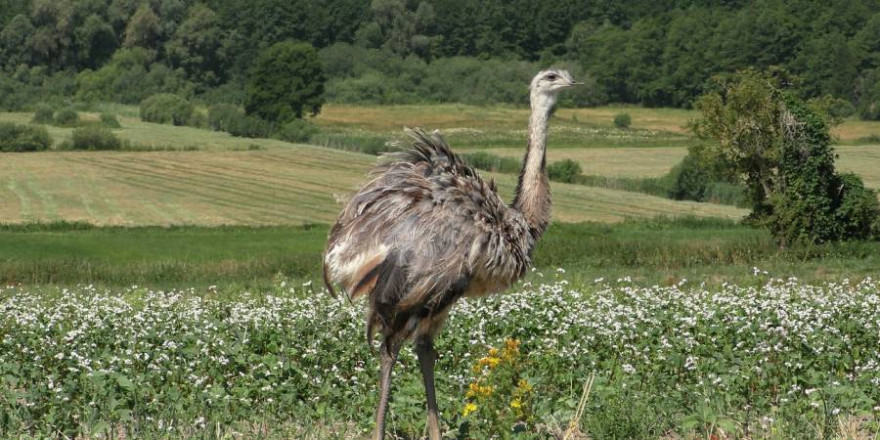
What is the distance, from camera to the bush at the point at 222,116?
394 feet

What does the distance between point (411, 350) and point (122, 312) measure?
4.73 m

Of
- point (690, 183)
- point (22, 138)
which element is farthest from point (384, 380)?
point (22, 138)

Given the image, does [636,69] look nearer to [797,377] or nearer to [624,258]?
[624,258]

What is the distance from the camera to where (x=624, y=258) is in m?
39.9

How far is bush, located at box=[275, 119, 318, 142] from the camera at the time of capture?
116 meters

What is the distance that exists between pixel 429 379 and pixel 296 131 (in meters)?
109

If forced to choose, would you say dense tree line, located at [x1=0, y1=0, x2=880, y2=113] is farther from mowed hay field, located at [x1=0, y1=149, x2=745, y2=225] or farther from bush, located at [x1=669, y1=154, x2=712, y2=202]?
mowed hay field, located at [x1=0, y1=149, x2=745, y2=225]

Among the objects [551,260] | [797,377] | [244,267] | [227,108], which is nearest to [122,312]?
[797,377]

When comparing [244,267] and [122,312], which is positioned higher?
[122,312]

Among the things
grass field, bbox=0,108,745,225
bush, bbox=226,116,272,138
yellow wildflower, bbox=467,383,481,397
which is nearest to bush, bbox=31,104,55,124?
bush, bbox=226,116,272,138

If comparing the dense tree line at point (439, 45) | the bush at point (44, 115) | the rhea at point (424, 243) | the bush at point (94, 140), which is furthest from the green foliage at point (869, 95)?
the rhea at point (424, 243)

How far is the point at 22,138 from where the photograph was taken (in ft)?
312

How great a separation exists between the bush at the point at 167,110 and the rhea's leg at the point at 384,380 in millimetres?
118580

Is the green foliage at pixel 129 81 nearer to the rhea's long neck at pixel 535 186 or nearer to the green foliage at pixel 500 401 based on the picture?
the rhea's long neck at pixel 535 186
